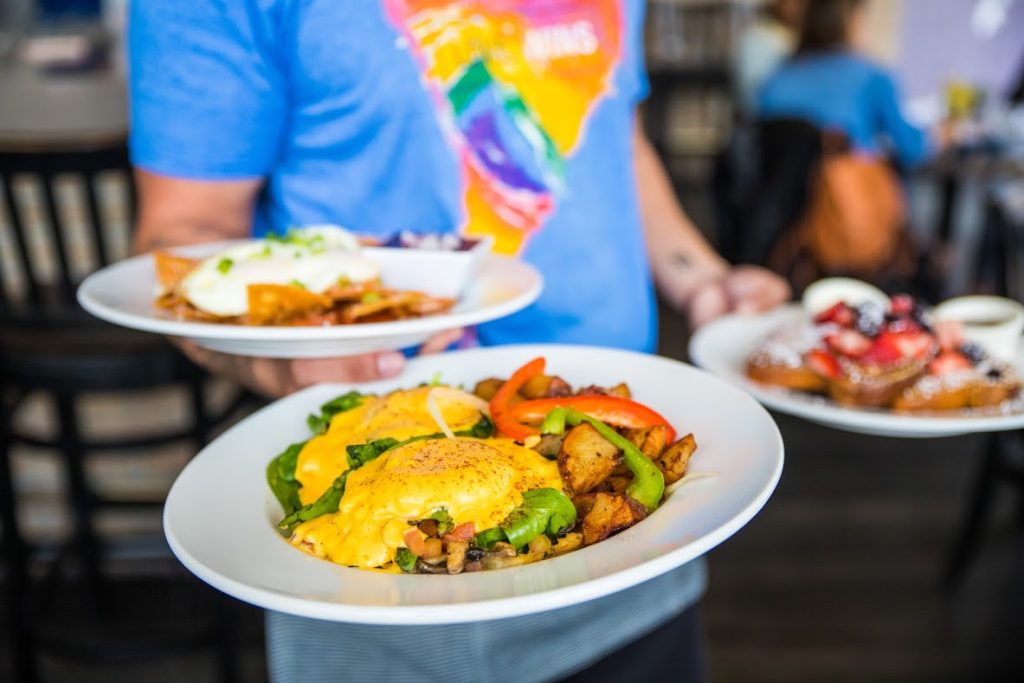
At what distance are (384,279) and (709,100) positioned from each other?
396 inches

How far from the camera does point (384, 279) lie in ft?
4.30

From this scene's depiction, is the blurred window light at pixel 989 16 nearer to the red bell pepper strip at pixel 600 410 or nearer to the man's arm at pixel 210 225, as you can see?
the man's arm at pixel 210 225

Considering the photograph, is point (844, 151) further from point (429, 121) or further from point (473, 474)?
point (473, 474)

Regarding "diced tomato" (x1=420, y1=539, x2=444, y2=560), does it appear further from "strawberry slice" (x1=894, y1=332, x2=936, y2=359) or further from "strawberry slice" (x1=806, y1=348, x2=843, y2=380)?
"strawberry slice" (x1=894, y1=332, x2=936, y2=359)

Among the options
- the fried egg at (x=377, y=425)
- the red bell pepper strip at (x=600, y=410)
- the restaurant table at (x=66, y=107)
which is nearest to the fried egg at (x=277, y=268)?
the fried egg at (x=377, y=425)

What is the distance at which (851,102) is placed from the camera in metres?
4.83

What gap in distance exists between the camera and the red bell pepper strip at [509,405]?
943 millimetres

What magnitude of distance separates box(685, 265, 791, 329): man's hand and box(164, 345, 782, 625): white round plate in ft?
2.15

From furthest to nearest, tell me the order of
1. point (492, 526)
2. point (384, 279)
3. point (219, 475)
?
point (384, 279), point (219, 475), point (492, 526)

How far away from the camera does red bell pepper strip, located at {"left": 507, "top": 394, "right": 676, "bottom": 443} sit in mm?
974

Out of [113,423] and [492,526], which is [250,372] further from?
[113,423]

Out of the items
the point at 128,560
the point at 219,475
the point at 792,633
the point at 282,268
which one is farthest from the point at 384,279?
the point at 128,560

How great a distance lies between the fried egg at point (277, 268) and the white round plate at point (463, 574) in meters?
0.17

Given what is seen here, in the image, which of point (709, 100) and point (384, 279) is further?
point (709, 100)
